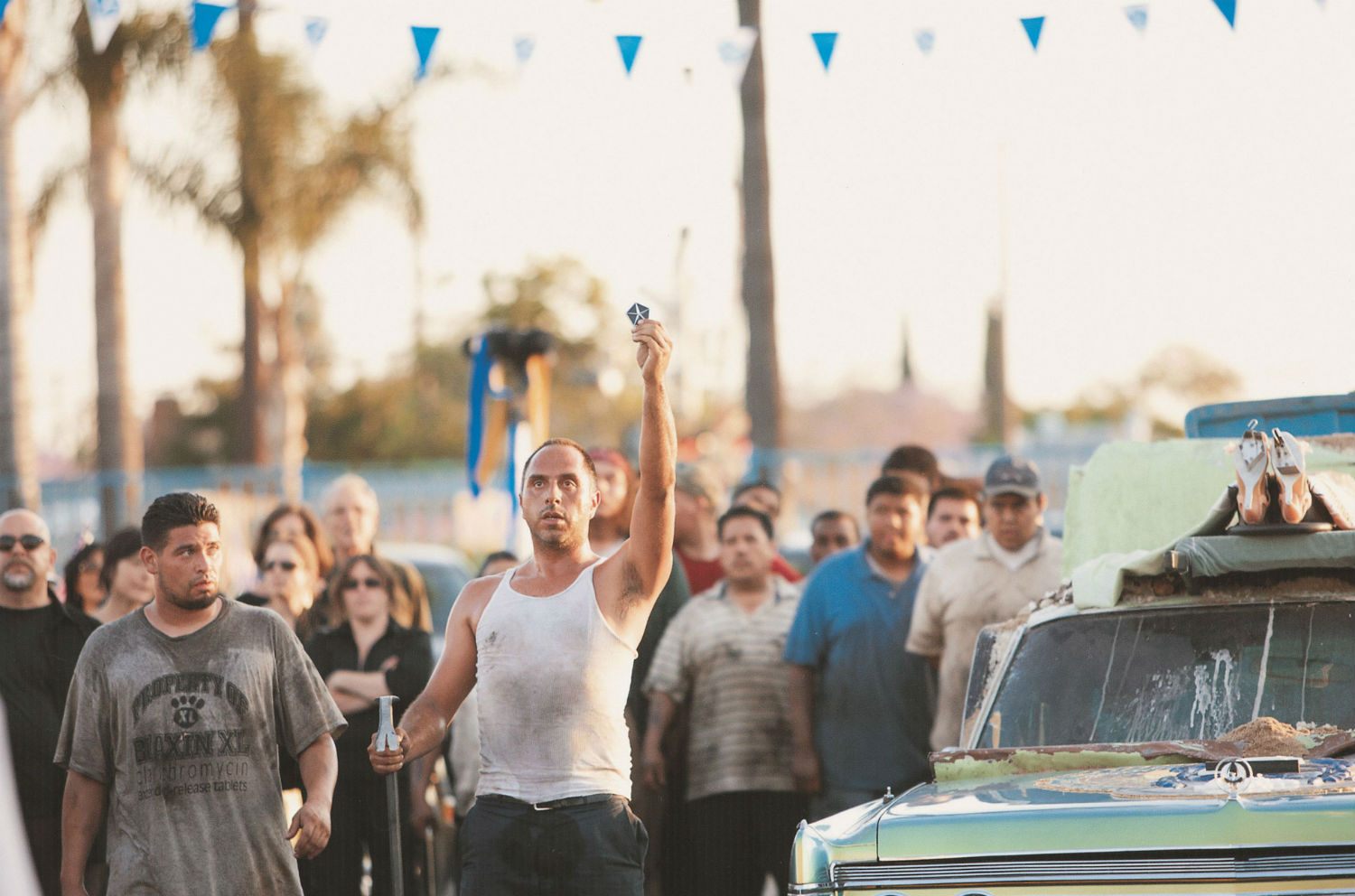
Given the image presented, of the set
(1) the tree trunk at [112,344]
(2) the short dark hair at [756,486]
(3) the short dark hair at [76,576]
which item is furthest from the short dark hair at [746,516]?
(1) the tree trunk at [112,344]

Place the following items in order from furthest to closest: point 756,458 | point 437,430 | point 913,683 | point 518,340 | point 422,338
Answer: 1. point 422,338
2. point 437,430
3. point 756,458
4. point 518,340
5. point 913,683

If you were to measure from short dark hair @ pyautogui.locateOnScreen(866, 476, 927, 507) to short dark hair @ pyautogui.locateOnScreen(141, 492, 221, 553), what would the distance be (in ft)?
11.9

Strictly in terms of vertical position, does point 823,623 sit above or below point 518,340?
Result: below

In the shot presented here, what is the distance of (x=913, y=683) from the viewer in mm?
8289

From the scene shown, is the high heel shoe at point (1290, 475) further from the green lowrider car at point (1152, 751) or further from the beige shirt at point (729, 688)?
the beige shirt at point (729, 688)

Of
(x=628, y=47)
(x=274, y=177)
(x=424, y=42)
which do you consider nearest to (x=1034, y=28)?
(x=628, y=47)

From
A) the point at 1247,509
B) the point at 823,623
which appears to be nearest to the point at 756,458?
the point at 823,623

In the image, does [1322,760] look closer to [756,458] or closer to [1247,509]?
[1247,509]

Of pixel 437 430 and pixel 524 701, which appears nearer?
pixel 524 701

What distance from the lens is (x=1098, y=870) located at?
4.74 metres

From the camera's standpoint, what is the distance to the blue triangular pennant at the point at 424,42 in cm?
1023

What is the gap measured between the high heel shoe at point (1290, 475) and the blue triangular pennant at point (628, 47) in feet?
17.7

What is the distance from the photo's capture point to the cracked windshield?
18.7ft

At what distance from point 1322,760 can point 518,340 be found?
11.1 m
